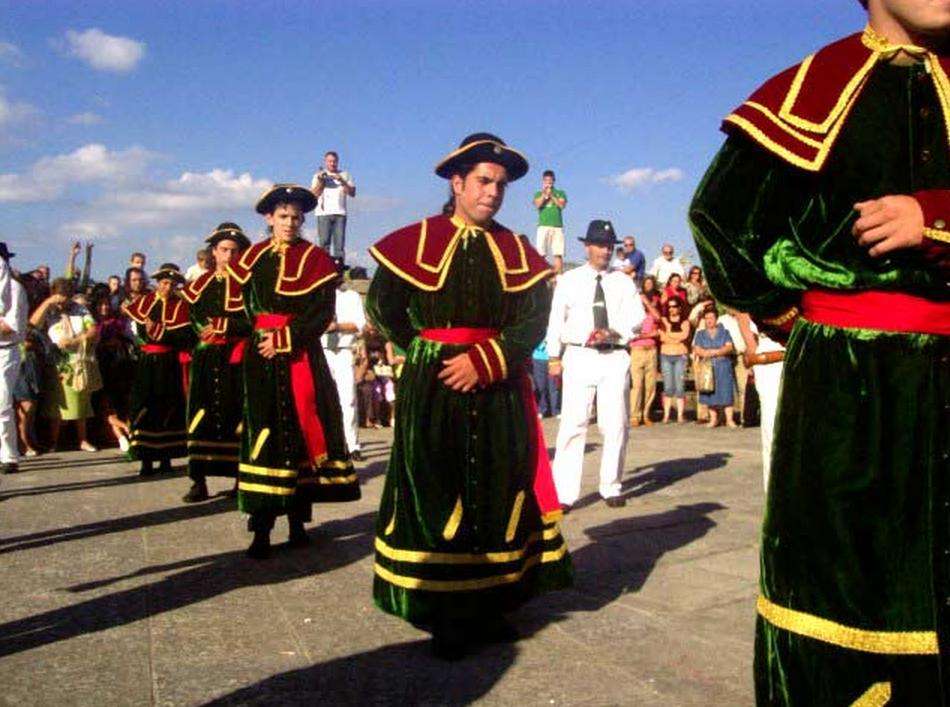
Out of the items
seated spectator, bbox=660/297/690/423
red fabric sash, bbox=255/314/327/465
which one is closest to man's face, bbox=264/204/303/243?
red fabric sash, bbox=255/314/327/465

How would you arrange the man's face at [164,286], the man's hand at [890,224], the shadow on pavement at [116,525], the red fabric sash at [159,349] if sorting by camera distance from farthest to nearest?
the red fabric sash at [159,349], the man's face at [164,286], the shadow on pavement at [116,525], the man's hand at [890,224]

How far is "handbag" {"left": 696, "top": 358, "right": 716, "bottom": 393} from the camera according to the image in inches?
596

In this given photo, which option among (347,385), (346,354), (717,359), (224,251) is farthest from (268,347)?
(717,359)

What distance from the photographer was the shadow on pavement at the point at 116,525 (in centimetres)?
720

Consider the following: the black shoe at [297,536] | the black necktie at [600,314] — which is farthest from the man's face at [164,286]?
the black necktie at [600,314]

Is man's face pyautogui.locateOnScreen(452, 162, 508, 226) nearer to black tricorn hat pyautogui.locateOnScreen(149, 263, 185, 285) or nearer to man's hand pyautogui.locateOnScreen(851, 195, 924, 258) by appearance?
man's hand pyautogui.locateOnScreen(851, 195, 924, 258)

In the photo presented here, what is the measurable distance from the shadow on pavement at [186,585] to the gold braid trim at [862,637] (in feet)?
12.5

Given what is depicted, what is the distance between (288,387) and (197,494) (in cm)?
281

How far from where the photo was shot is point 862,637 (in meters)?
2.13

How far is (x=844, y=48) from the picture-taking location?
238 cm

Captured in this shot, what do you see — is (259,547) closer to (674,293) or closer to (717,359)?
(717,359)

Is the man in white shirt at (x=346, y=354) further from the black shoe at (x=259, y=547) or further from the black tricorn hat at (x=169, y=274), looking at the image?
the black shoe at (x=259, y=547)

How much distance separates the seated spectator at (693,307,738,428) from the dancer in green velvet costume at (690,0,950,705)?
12.9 meters

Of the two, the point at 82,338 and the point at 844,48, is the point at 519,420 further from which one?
the point at 82,338
